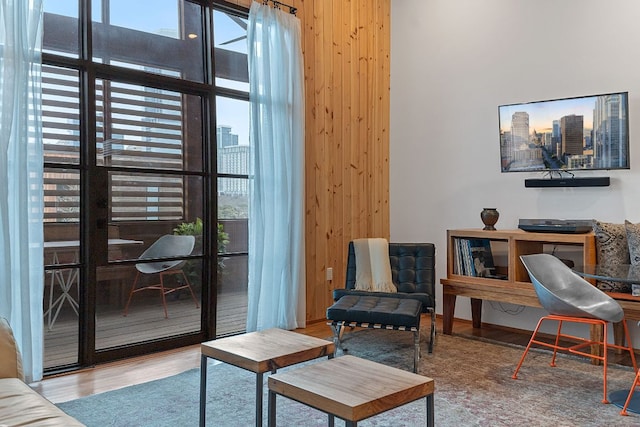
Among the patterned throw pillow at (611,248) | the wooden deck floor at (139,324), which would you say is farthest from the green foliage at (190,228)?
the patterned throw pillow at (611,248)

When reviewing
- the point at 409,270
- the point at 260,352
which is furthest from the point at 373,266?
the point at 260,352

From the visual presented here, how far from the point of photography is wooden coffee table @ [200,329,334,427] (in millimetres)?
2307

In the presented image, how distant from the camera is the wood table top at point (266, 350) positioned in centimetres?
A: 233

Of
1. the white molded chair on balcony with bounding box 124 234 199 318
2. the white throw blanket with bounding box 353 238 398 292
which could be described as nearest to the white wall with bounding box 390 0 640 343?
the white throw blanket with bounding box 353 238 398 292

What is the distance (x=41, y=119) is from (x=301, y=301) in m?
2.46

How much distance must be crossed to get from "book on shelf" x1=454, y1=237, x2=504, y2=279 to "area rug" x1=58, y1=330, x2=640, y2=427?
76cm

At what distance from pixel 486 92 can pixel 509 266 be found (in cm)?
165

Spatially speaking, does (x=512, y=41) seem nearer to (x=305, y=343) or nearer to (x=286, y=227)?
(x=286, y=227)

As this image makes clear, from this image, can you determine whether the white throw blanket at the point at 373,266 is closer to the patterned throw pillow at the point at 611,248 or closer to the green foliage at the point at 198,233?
the green foliage at the point at 198,233

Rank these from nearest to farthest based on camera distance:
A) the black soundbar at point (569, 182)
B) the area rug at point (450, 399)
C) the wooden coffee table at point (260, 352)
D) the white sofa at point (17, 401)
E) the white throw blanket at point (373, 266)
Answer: the white sofa at point (17, 401), the wooden coffee table at point (260, 352), the area rug at point (450, 399), the black soundbar at point (569, 182), the white throw blanket at point (373, 266)

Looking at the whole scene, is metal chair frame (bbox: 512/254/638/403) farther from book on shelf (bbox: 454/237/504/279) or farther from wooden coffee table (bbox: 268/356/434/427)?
wooden coffee table (bbox: 268/356/434/427)

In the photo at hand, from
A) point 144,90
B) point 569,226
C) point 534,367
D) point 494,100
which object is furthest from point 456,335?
point 144,90

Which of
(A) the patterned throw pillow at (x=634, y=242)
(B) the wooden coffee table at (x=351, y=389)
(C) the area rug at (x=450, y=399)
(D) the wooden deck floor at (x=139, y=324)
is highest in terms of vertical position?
(A) the patterned throw pillow at (x=634, y=242)

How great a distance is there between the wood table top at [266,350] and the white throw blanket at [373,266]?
5.68 feet
